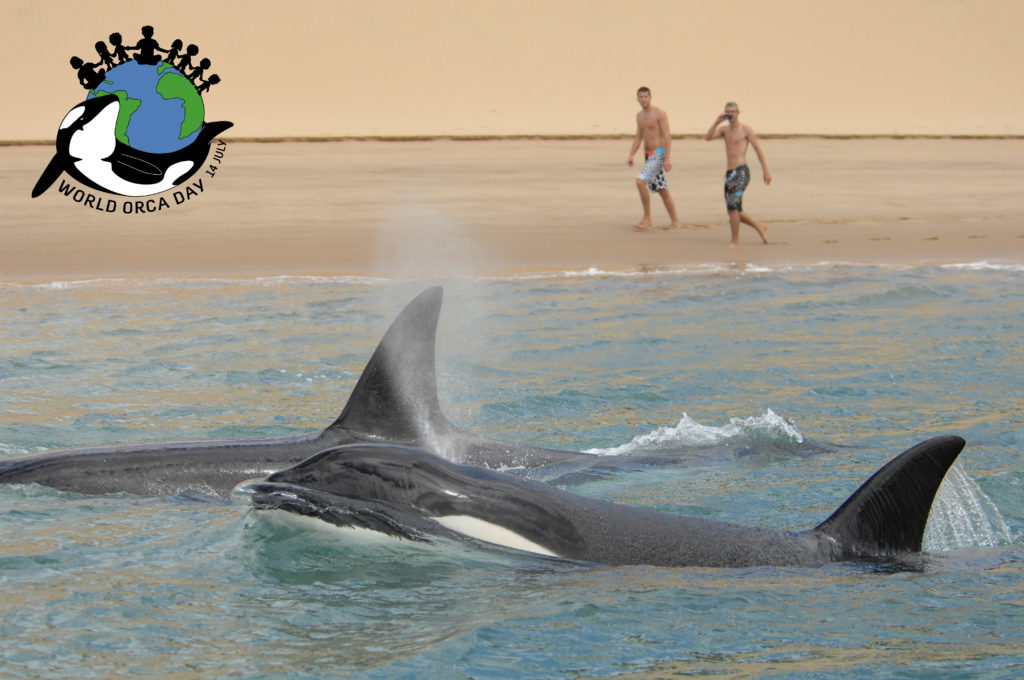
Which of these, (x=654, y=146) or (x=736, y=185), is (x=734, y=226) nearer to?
(x=736, y=185)

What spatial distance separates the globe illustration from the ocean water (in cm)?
1055

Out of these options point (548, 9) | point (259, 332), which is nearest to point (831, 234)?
point (259, 332)

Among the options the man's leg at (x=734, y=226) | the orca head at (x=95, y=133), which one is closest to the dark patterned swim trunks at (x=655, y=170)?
the man's leg at (x=734, y=226)

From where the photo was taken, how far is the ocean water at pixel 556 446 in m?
4.39

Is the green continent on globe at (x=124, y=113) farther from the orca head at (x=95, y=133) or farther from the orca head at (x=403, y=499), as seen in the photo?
the orca head at (x=403, y=499)

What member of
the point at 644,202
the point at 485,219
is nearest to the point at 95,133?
the point at 485,219

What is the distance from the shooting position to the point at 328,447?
20.0 feet

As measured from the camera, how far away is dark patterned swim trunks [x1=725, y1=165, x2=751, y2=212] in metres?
16.4

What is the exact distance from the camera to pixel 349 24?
57.9 meters

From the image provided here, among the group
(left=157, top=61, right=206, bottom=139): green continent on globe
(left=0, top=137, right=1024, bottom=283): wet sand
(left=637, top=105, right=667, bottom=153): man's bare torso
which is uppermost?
(left=157, top=61, right=206, bottom=139): green continent on globe

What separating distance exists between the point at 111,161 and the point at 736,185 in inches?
508

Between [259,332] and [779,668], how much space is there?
7.94 metres

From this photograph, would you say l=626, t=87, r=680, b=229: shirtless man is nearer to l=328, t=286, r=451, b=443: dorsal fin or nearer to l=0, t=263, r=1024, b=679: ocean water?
l=0, t=263, r=1024, b=679: ocean water

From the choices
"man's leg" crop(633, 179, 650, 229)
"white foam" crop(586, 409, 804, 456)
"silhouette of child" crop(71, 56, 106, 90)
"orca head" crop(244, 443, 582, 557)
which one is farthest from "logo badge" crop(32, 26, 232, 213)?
"orca head" crop(244, 443, 582, 557)
